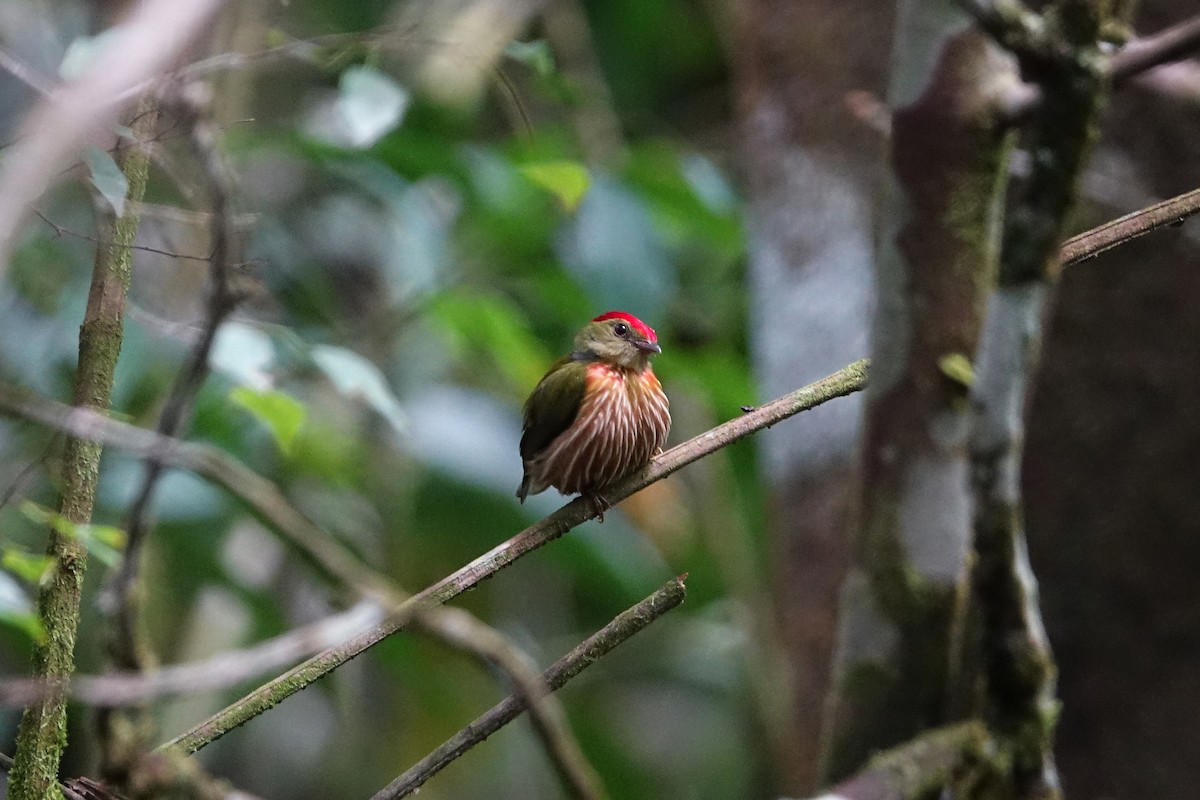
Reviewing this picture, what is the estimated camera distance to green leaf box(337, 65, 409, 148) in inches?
106

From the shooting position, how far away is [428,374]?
20.0 ft

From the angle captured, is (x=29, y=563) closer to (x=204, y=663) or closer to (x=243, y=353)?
(x=204, y=663)

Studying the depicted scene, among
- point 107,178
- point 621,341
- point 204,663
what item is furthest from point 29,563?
point 621,341

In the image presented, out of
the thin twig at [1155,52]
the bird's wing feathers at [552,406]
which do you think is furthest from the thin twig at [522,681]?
the thin twig at [1155,52]

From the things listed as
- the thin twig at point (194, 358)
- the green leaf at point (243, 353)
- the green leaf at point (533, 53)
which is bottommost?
the thin twig at point (194, 358)

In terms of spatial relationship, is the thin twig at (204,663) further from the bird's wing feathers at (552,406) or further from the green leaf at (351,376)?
the bird's wing feathers at (552,406)

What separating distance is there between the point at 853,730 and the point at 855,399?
1739 mm

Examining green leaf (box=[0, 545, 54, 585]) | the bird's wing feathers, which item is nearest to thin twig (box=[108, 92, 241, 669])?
green leaf (box=[0, 545, 54, 585])

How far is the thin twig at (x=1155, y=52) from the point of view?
7.50 feet

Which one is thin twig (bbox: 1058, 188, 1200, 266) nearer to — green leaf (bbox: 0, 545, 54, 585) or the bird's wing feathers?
the bird's wing feathers

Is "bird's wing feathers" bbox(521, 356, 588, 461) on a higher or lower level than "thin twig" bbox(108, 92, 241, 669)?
higher

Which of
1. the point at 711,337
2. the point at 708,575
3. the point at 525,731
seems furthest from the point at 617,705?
the point at 711,337

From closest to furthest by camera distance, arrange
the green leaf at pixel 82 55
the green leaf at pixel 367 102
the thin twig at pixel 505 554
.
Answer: the thin twig at pixel 505 554, the green leaf at pixel 82 55, the green leaf at pixel 367 102

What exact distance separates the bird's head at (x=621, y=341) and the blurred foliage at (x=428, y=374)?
0.38 m
